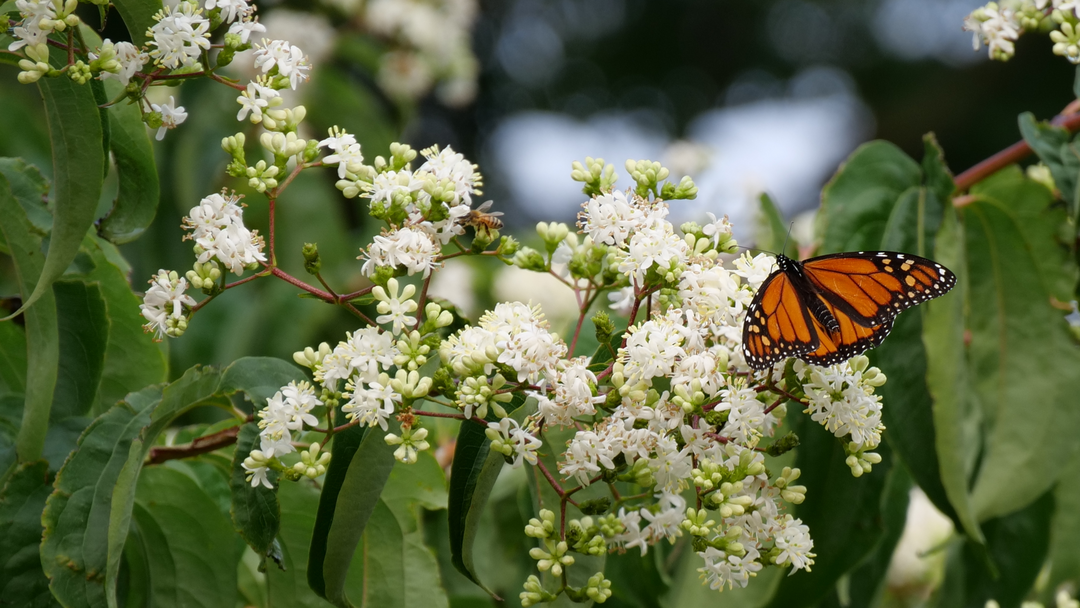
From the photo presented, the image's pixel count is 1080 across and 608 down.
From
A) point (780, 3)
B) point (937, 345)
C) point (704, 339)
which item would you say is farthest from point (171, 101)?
point (780, 3)

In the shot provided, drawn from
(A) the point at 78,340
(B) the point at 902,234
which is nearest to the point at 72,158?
(A) the point at 78,340

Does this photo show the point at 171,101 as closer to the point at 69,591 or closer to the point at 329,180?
the point at 69,591

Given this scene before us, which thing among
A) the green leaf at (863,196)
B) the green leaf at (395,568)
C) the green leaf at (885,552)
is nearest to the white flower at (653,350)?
the green leaf at (395,568)

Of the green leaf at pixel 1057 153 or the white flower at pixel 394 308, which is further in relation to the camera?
the green leaf at pixel 1057 153

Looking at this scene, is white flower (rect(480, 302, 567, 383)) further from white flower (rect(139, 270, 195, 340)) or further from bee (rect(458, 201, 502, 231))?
white flower (rect(139, 270, 195, 340))

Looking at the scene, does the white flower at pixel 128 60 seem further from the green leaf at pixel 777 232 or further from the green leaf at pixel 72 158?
the green leaf at pixel 777 232

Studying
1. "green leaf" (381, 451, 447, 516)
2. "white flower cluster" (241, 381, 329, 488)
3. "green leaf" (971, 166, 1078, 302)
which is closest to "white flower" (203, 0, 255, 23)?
"white flower cluster" (241, 381, 329, 488)

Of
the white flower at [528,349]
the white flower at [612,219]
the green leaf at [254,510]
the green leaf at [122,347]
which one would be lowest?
the green leaf at [122,347]
